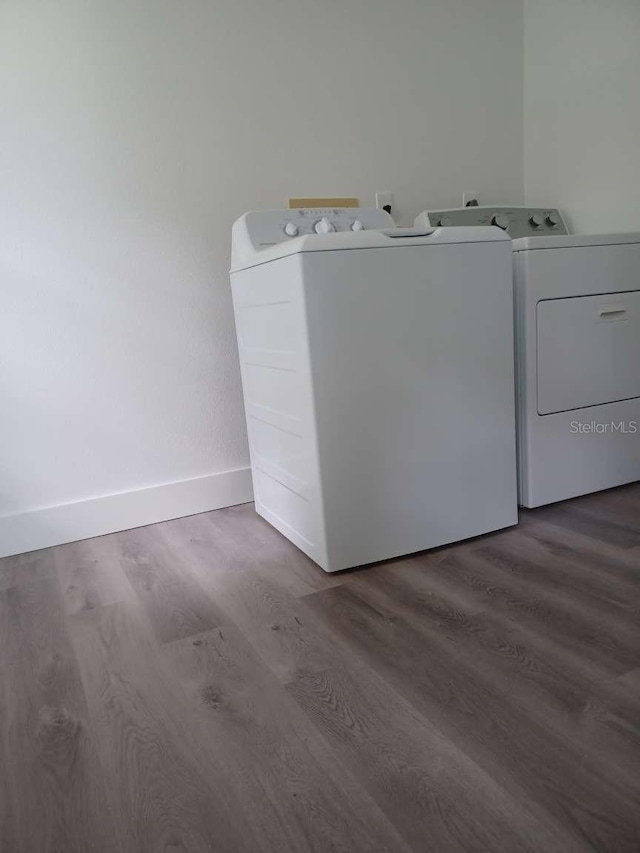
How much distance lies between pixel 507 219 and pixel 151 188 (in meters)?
1.23

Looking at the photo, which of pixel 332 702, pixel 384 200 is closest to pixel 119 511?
pixel 332 702

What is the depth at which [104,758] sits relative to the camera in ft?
3.23

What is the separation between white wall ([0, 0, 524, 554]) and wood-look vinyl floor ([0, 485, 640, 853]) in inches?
17.1

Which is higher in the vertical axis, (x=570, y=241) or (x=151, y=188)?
(x=151, y=188)

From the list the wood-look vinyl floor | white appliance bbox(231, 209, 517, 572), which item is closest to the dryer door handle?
white appliance bbox(231, 209, 517, 572)

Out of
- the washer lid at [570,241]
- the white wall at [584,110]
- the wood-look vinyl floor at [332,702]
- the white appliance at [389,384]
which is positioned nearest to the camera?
the wood-look vinyl floor at [332,702]

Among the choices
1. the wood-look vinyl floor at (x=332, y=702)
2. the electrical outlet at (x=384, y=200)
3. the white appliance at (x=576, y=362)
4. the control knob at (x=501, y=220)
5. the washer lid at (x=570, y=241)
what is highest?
the electrical outlet at (x=384, y=200)

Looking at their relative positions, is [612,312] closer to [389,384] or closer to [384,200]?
[389,384]

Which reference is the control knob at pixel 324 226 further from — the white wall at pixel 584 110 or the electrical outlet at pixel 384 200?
the white wall at pixel 584 110

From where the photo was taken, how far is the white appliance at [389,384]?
1.47 m

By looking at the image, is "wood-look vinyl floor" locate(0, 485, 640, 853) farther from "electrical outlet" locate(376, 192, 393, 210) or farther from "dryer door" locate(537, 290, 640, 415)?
"electrical outlet" locate(376, 192, 393, 210)

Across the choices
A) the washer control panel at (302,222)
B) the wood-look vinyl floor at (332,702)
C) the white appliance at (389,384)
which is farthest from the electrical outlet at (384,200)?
the wood-look vinyl floor at (332,702)

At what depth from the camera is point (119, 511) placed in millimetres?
2037

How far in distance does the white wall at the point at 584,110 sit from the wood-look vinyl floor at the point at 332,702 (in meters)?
1.26
